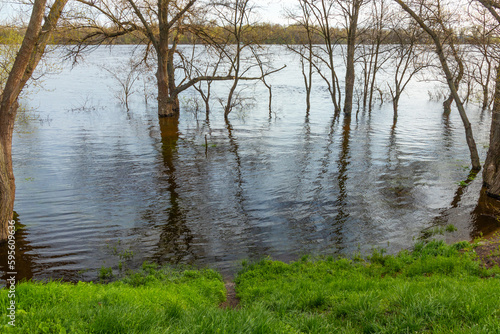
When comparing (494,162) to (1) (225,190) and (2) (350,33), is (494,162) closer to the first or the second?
(1) (225,190)

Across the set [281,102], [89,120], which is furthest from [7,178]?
[281,102]

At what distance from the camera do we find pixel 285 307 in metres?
4.62

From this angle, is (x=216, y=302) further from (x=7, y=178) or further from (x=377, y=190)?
(x=377, y=190)

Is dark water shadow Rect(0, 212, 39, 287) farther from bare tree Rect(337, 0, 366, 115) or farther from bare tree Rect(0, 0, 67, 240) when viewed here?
bare tree Rect(337, 0, 366, 115)

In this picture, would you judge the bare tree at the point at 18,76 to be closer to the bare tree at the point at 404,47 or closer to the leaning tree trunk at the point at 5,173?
the leaning tree trunk at the point at 5,173

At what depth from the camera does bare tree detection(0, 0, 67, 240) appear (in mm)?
7362

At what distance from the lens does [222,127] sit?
22938 mm

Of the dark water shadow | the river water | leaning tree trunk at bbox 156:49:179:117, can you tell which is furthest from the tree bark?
leaning tree trunk at bbox 156:49:179:117

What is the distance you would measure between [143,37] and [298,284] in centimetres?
2310

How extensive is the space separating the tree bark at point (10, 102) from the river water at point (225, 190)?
96 centimetres

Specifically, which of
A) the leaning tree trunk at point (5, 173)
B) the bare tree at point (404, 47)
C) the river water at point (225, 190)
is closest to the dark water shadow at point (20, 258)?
the river water at point (225, 190)

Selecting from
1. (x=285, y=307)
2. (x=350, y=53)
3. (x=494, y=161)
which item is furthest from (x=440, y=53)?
(x=350, y=53)

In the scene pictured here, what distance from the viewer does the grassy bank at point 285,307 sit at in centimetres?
367

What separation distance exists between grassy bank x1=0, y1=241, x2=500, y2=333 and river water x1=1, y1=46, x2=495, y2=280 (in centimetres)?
183
